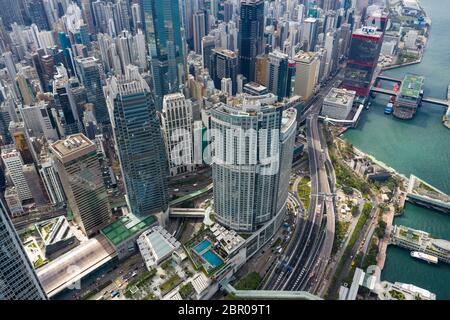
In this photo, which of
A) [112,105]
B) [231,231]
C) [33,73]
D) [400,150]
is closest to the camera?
[112,105]

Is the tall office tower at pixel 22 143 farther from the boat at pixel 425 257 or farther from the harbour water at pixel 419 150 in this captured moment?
the boat at pixel 425 257

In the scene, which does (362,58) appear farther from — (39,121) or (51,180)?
A: (39,121)

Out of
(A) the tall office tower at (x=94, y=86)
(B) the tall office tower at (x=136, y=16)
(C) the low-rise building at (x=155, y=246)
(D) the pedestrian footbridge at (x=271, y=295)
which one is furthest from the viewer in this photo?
(B) the tall office tower at (x=136, y=16)

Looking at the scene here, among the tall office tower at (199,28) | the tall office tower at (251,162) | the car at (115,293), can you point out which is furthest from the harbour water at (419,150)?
the tall office tower at (199,28)

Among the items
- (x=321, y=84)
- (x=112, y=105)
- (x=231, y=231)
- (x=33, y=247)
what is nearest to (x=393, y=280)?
(x=231, y=231)

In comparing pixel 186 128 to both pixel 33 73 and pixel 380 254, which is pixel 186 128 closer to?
pixel 380 254

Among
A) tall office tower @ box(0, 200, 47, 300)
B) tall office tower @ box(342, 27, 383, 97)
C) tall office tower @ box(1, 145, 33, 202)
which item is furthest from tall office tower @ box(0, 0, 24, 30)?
tall office tower @ box(0, 200, 47, 300)

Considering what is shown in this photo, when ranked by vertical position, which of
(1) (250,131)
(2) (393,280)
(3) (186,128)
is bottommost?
(2) (393,280)
